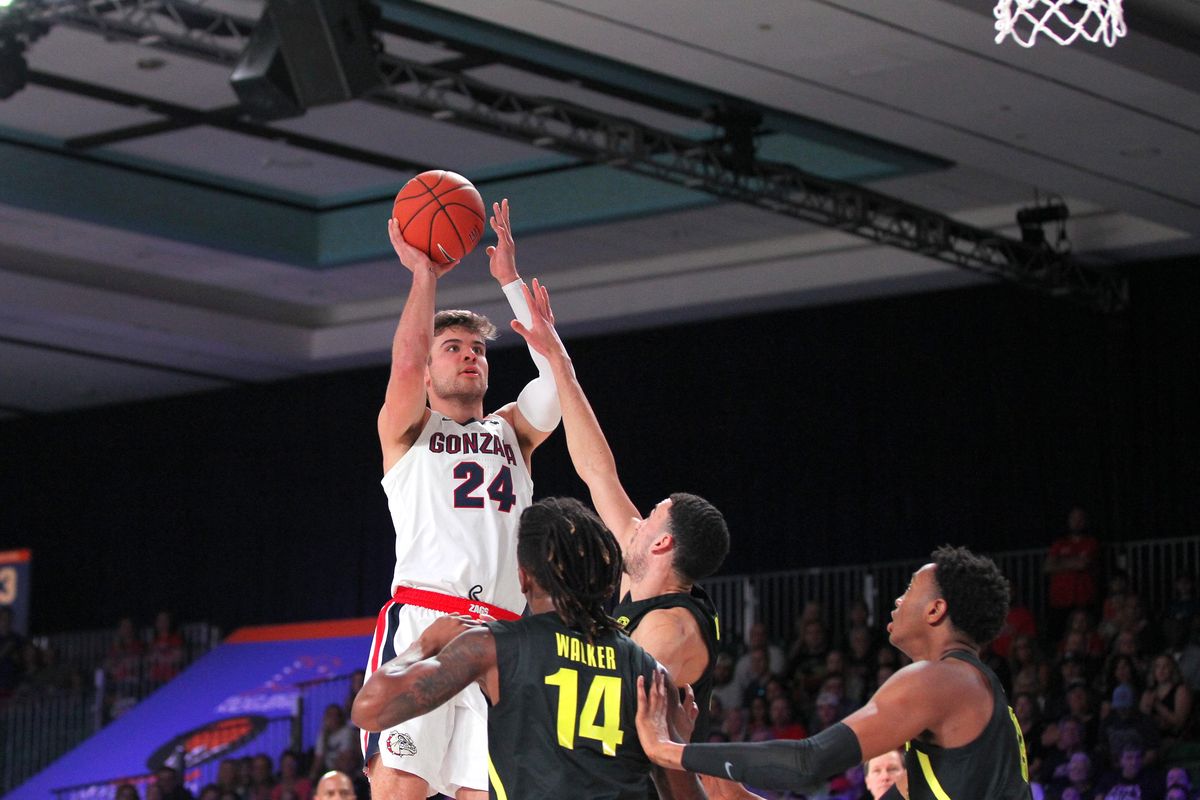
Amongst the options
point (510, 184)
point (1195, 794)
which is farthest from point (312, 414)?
point (1195, 794)

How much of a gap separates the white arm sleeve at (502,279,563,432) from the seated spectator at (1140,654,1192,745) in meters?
8.54

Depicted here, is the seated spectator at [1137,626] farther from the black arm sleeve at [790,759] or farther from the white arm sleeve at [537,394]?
the black arm sleeve at [790,759]

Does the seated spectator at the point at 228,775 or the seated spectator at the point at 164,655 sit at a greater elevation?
the seated spectator at the point at 164,655

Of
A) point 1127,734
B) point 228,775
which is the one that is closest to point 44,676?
point 228,775

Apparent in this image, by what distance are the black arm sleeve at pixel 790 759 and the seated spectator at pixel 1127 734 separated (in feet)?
28.8

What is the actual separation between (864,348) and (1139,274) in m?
2.89

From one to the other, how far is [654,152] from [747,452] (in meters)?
6.60

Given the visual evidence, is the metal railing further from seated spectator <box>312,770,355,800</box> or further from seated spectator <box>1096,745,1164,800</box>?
seated spectator <box>312,770,355,800</box>

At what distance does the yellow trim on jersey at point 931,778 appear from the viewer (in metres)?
4.71

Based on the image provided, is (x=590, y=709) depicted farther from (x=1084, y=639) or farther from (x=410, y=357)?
(x=1084, y=639)

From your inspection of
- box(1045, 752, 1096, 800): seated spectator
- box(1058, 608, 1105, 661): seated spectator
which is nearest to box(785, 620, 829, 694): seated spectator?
box(1058, 608, 1105, 661): seated spectator

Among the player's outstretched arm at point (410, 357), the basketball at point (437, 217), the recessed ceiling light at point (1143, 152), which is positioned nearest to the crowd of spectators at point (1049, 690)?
the recessed ceiling light at point (1143, 152)

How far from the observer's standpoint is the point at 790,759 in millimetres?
4539

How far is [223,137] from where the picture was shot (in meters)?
16.3
